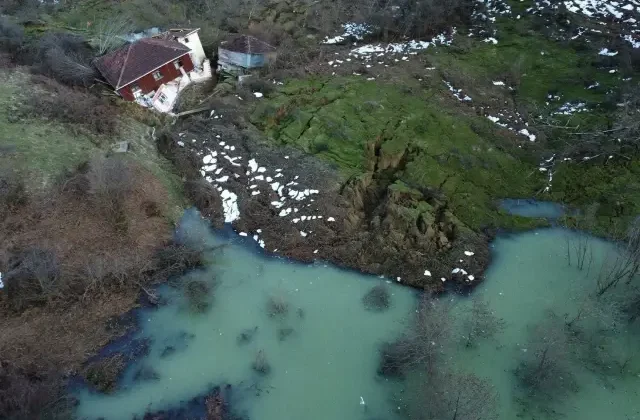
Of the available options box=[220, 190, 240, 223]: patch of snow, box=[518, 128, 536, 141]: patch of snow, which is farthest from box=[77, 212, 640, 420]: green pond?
box=[518, 128, 536, 141]: patch of snow

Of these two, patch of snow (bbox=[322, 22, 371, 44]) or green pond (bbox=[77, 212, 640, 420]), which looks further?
patch of snow (bbox=[322, 22, 371, 44])

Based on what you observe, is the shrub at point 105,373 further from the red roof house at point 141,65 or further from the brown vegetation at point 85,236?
the red roof house at point 141,65

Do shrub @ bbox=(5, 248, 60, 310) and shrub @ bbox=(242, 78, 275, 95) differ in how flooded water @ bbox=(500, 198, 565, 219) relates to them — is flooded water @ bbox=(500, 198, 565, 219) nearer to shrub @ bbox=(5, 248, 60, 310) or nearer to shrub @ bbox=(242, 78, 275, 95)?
shrub @ bbox=(242, 78, 275, 95)

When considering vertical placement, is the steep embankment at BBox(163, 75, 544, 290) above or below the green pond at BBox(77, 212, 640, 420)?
above

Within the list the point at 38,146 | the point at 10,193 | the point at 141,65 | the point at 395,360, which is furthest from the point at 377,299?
the point at 141,65

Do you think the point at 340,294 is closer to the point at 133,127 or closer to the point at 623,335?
the point at 623,335

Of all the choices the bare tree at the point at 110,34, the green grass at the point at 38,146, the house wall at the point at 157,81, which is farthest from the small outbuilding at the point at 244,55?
the green grass at the point at 38,146
